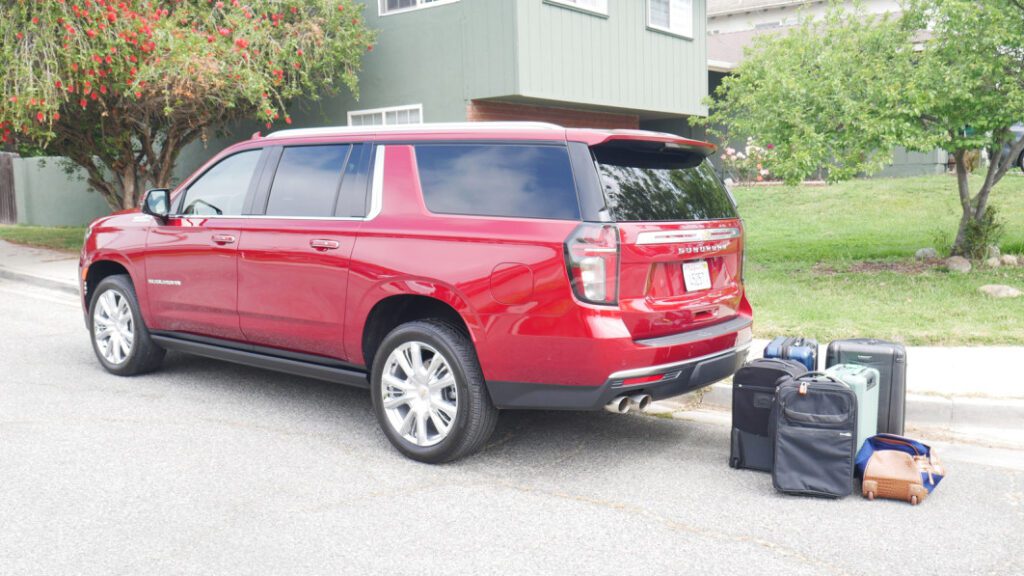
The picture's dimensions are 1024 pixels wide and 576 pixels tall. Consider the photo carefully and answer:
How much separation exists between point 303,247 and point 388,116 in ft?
34.7

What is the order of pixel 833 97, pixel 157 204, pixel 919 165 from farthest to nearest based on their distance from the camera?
1. pixel 919 165
2. pixel 833 97
3. pixel 157 204

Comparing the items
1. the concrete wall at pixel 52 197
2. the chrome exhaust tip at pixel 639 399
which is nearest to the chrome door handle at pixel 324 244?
the chrome exhaust tip at pixel 639 399

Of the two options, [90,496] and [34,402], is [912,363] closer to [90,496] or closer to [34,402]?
[90,496]

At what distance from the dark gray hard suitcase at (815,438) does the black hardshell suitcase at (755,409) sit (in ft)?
0.93

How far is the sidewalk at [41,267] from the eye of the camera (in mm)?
12617

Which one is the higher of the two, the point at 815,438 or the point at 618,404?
the point at 618,404

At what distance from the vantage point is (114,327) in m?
7.12

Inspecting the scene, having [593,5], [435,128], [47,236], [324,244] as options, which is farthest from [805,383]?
[47,236]

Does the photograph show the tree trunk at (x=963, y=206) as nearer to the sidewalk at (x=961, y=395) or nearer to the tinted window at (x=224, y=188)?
A: the sidewalk at (x=961, y=395)

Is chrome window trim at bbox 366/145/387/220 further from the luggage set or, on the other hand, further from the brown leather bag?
the brown leather bag

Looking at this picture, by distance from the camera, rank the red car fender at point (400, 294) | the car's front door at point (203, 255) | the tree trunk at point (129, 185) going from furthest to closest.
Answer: the tree trunk at point (129, 185), the car's front door at point (203, 255), the red car fender at point (400, 294)

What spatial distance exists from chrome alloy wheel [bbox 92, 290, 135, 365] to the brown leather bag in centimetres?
530

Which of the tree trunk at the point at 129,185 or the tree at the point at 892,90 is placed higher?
the tree at the point at 892,90

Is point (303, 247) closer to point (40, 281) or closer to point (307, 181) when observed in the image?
point (307, 181)
